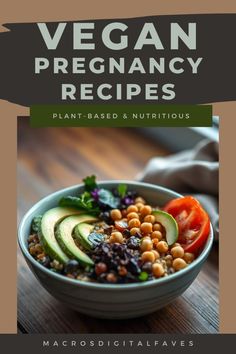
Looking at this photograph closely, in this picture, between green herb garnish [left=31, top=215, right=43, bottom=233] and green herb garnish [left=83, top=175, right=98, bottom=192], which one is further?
green herb garnish [left=83, top=175, right=98, bottom=192]

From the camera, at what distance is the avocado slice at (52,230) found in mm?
1432

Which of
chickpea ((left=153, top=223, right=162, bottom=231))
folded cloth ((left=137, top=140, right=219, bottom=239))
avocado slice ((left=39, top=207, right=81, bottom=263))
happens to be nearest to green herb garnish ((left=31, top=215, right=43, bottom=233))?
avocado slice ((left=39, top=207, right=81, bottom=263))

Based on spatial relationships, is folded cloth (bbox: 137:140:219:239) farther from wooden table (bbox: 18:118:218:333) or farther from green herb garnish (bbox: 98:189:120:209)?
green herb garnish (bbox: 98:189:120:209)

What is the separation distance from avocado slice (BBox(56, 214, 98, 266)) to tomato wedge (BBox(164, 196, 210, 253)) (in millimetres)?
273

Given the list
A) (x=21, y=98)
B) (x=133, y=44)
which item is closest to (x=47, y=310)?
(x=21, y=98)

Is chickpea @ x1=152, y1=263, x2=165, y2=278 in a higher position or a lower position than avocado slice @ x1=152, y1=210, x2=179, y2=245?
lower

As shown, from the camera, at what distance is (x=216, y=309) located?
1.59m

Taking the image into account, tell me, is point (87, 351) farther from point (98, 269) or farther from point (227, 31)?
point (227, 31)

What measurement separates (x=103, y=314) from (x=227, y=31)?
845mm

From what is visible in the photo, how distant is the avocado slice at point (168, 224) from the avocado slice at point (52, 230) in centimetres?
25

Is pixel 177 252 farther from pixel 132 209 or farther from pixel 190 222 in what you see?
pixel 132 209

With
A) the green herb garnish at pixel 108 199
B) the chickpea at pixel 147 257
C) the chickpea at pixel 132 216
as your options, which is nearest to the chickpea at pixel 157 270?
the chickpea at pixel 147 257

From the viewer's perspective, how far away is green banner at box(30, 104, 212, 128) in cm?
155

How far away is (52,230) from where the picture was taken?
1519mm
